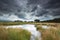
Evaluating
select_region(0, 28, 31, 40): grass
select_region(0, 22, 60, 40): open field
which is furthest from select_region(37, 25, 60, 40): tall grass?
select_region(0, 28, 31, 40): grass

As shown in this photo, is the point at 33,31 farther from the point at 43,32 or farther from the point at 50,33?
the point at 50,33

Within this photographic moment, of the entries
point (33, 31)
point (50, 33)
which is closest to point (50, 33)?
point (50, 33)

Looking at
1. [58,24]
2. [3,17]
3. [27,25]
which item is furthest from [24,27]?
[58,24]

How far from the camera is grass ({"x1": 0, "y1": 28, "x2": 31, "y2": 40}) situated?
268 cm

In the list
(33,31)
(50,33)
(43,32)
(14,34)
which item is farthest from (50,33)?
(14,34)

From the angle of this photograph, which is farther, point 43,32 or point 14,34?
point 43,32

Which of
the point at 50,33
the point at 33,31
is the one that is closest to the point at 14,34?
the point at 33,31

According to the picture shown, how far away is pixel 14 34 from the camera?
2740 mm

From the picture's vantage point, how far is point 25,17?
285cm

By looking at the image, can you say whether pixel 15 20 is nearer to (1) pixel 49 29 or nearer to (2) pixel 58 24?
(1) pixel 49 29

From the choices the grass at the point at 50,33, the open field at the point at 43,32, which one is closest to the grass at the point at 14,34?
the open field at the point at 43,32

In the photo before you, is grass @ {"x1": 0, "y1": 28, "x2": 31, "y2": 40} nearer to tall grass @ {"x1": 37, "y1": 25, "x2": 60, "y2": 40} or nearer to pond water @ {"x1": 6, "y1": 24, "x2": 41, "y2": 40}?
pond water @ {"x1": 6, "y1": 24, "x2": 41, "y2": 40}

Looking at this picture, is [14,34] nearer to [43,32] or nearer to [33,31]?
[33,31]

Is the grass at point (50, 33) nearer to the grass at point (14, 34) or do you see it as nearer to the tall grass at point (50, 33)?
the tall grass at point (50, 33)
